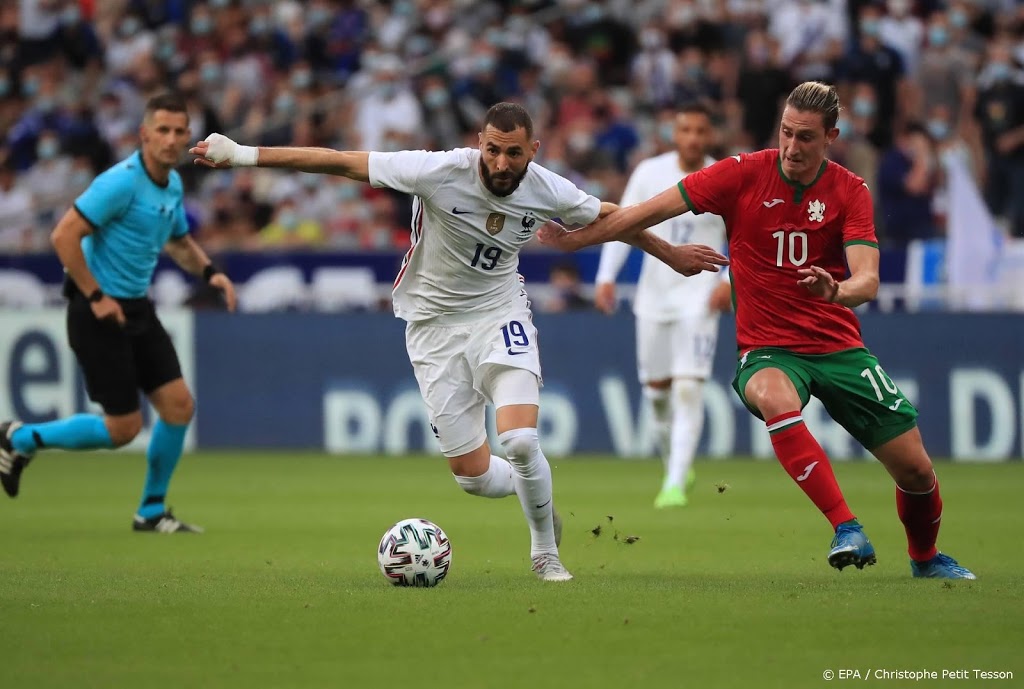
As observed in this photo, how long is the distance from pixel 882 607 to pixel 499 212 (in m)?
2.70

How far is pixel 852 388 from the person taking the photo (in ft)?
26.4

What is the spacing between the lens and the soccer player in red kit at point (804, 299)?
26.1 feet

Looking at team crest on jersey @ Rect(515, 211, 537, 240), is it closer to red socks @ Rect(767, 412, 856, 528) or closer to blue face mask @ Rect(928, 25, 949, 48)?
red socks @ Rect(767, 412, 856, 528)

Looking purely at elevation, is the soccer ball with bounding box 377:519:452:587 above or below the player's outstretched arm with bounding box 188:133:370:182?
below

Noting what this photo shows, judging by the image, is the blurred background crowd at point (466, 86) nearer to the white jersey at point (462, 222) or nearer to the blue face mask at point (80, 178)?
the blue face mask at point (80, 178)

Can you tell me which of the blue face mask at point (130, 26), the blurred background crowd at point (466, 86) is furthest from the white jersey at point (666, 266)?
the blue face mask at point (130, 26)

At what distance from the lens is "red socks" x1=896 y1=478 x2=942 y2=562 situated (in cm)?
818

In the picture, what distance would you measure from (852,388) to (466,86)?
48.4ft

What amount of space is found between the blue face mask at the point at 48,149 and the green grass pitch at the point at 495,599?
32.0 ft

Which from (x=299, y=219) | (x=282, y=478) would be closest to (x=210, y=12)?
(x=299, y=219)

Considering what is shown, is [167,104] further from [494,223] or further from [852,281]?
[852,281]

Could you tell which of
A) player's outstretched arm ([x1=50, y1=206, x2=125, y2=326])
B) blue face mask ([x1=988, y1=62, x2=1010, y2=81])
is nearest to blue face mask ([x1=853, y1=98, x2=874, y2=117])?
blue face mask ([x1=988, y1=62, x2=1010, y2=81])

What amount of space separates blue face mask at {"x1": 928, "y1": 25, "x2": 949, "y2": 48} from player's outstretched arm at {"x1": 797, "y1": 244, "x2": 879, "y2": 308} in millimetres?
Result: 13506

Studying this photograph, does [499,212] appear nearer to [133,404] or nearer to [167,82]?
[133,404]
